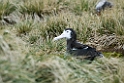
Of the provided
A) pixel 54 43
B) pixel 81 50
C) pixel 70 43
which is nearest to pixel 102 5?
pixel 54 43

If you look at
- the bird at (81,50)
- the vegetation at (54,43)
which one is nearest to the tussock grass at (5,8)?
Result: the vegetation at (54,43)

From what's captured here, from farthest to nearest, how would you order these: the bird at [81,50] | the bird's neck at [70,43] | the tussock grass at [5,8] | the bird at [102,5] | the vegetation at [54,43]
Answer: the bird at [102,5]
the tussock grass at [5,8]
the bird's neck at [70,43]
the bird at [81,50]
the vegetation at [54,43]

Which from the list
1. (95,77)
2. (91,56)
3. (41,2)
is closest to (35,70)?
(95,77)

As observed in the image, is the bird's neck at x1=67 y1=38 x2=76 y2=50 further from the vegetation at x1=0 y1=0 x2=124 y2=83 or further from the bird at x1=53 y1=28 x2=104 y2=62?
the vegetation at x1=0 y1=0 x2=124 y2=83

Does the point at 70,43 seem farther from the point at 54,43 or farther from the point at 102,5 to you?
the point at 102,5

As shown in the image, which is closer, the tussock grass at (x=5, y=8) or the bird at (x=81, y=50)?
the bird at (x=81, y=50)

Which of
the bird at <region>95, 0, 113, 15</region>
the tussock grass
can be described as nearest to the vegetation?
the tussock grass

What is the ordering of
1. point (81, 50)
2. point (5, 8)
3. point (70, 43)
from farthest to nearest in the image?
point (5, 8) → point (70, 43) → point (81, 50)

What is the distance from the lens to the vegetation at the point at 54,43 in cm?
484

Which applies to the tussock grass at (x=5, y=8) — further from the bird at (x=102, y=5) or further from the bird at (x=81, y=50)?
the bird at (x=81, y=50)

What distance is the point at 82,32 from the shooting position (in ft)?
32.3

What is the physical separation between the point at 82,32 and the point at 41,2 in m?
2.90

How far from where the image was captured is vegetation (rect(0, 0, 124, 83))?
484 cm

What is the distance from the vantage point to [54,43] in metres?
8.72
